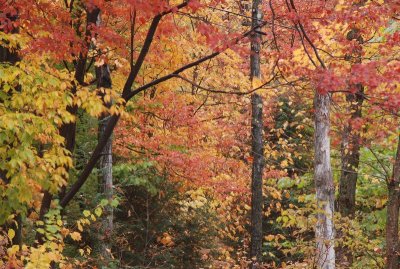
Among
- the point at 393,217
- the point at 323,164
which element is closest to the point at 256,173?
the point at 323,164

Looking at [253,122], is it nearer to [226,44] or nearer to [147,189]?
[147,189]

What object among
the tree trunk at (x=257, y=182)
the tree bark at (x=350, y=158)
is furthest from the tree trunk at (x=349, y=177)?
the tree trunk at (x=257, y=182)

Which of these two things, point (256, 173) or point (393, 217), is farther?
point (256, 173)

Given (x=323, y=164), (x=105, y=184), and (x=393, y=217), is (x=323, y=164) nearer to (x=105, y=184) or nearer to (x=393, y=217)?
(x=393, y=217)

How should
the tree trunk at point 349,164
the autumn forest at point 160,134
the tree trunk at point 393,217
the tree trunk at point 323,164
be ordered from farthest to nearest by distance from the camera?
the tree trunk at point 349,164 → the tree trunk at point 323,164 → the tree trunk at point 393,217 → the autumn forest at point 160,134

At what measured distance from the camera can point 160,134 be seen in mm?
12898

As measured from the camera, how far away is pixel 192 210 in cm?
1238

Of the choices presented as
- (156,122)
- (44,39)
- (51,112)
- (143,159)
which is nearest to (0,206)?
(51,112)

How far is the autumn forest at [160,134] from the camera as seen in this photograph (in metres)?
7.07

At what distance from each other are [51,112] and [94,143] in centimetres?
512

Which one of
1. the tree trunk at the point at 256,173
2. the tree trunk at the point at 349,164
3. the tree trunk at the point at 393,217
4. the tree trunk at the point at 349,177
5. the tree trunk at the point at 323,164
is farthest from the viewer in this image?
the tree trunk at the point at 256,173

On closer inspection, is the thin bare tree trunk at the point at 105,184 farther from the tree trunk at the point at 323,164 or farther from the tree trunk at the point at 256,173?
the tree trunk at the point at 323,164

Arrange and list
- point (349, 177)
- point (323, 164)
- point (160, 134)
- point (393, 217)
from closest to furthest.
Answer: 1. point (393, 217)
2. point (323, 164)
3. point (349, 177)
4. point (160, 134)

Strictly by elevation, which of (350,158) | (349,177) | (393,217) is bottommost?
(393,217)
